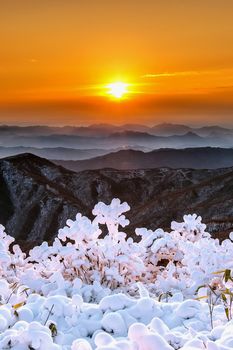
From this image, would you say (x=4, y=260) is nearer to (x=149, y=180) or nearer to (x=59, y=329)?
(x=59, y=329)

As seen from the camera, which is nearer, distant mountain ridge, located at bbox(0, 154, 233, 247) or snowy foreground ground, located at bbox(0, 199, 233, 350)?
snowy foreground ground, located at bbox(0, 199, 233, 350)

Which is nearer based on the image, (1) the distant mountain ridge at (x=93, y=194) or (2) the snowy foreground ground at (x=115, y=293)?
(2) the snowy foreground ground at (x=115, y=293)

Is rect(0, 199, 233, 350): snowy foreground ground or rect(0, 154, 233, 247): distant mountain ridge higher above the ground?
rect(0, 154, 233, 247): distant mountain ridge

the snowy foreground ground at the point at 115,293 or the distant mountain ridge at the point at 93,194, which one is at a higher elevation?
the distant mountain ridge at the point at 93,194

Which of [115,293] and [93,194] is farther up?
[93,194]

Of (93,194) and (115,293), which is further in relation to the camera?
(93,194)
